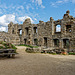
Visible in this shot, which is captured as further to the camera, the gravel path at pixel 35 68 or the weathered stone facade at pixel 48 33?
the weathered stone facade at pixel 48 33

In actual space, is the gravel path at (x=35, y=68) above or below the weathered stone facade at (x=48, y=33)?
below

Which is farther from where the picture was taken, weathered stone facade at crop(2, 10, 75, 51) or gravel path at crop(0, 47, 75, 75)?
weathered stone facade at crop(2, 10, 75, 51)

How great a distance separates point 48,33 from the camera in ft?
63.7

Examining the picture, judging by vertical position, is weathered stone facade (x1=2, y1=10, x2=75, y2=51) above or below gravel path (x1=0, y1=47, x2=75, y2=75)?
above

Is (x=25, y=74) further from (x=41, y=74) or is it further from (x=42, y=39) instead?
(x=42, y=39)

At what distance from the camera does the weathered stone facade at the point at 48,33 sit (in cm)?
1675

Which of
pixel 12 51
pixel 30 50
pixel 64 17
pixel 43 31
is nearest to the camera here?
pixel 12 51

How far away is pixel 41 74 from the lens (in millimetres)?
4066

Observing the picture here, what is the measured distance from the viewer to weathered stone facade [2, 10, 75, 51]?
16.8 meters

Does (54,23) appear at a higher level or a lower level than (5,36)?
higher

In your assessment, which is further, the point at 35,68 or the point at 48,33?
the point at 48,33

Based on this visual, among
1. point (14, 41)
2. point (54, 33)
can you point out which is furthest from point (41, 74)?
point (14, 41)

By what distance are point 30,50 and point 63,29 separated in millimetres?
8027

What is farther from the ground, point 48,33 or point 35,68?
point 48,33
